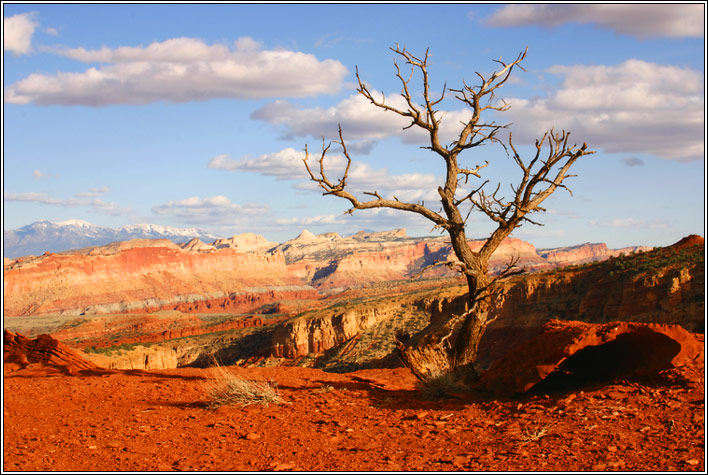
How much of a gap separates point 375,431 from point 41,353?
11.9 metres

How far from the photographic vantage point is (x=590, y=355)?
10281 mm

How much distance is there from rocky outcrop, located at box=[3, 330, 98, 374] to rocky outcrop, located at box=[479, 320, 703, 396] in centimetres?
1124

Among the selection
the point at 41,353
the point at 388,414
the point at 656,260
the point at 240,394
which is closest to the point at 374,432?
the point at 388,414

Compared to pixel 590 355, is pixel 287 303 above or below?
below

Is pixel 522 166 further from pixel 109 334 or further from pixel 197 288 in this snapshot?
pixel 197 288

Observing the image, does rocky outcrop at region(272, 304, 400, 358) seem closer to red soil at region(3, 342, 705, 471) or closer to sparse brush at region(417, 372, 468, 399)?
sparse brush at region(417, 372, 468, 399)

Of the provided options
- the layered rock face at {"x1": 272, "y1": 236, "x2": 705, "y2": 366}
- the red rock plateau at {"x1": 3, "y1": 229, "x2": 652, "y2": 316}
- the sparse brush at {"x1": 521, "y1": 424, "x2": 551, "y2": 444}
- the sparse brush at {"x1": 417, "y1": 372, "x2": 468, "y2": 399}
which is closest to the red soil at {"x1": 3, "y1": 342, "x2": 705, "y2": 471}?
the sparse brush at {"x1": 521, "y1": 424, "x2": 551, "y2": 444}

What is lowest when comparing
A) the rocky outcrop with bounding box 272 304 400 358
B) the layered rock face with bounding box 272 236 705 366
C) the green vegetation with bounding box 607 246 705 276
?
the rocky outcrop with bounding box 272 304 400 358

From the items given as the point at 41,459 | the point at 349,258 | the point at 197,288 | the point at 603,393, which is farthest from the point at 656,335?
the point at 349,258

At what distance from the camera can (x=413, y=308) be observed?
50.6 m

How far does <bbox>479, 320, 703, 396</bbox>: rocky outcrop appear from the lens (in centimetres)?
873

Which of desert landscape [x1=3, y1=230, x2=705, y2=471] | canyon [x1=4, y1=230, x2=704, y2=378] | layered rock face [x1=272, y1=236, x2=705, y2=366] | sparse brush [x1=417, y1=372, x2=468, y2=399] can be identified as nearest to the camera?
desert landscape [x1=3, y1=230, x2=705, y2=471]

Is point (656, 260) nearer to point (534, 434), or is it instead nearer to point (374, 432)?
point (534, 434)

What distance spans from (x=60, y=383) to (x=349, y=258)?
168862 millimetres
